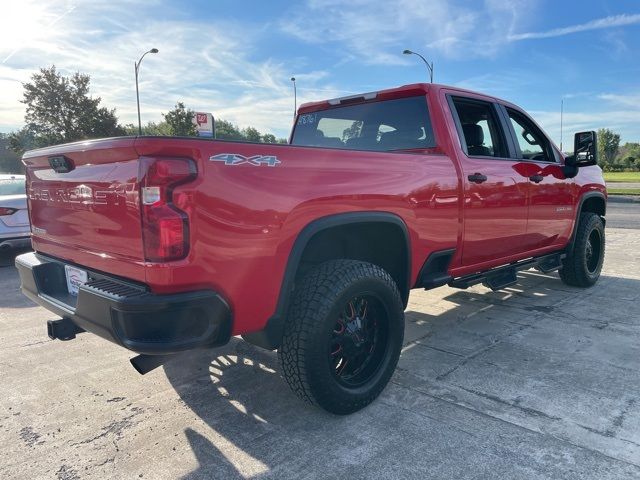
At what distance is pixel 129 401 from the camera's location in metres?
3.00

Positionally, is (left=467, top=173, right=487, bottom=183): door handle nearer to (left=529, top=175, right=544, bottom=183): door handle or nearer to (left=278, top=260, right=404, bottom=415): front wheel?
(left=529, top=175, right=544, bottom=183): door handle

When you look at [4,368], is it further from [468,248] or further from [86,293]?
[468,248]

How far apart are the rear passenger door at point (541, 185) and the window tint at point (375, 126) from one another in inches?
42.3

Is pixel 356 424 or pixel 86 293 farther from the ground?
pixel 86 293

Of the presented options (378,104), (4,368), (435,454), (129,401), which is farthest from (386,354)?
(4,368)

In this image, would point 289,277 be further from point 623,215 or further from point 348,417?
point 623,215

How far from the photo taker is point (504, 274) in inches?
173

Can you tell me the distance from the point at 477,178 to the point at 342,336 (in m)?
1.70

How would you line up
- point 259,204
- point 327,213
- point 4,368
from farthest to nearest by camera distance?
1. point 4,368
2. point 327,213
3. point 259,204

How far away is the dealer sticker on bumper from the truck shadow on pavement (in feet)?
3.11

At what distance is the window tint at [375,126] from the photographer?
3705mm

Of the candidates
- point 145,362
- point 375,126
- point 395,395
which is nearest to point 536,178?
point 375,126

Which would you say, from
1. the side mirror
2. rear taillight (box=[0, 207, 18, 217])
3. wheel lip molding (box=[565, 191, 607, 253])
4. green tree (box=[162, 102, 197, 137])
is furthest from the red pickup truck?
green tree (box=[162, 102, 197, 137])

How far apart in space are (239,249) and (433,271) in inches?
72.6
